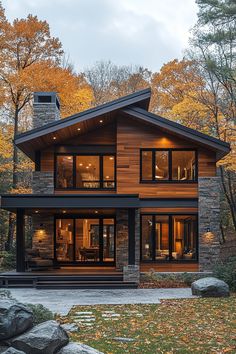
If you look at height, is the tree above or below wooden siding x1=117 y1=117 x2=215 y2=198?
above

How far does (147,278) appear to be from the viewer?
18.3 metres

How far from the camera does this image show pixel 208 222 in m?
19.2

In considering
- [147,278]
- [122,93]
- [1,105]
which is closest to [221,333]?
[147,278]

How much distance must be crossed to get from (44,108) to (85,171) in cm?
347

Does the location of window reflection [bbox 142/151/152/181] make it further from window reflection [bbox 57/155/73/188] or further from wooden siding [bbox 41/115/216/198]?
window reflection [bbox 57/155/73/188]

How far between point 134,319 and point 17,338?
4.08 metres

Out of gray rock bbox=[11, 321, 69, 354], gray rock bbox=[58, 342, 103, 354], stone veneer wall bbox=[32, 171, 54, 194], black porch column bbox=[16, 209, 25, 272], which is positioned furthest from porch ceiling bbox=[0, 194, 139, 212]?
gray rock bbox=[58, 342, 103, 354]

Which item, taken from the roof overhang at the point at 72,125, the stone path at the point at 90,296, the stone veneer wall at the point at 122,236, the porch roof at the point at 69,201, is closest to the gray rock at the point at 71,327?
the stone path at the point at 90,296

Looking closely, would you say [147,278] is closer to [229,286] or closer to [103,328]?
[229,286]

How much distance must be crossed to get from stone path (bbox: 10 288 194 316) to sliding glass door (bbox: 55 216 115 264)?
159 inches

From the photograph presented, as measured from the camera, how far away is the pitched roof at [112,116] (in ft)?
60.5

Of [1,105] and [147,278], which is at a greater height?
[1,105]

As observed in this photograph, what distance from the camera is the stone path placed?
13.2 m

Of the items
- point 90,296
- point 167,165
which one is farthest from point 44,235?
point 90,296
